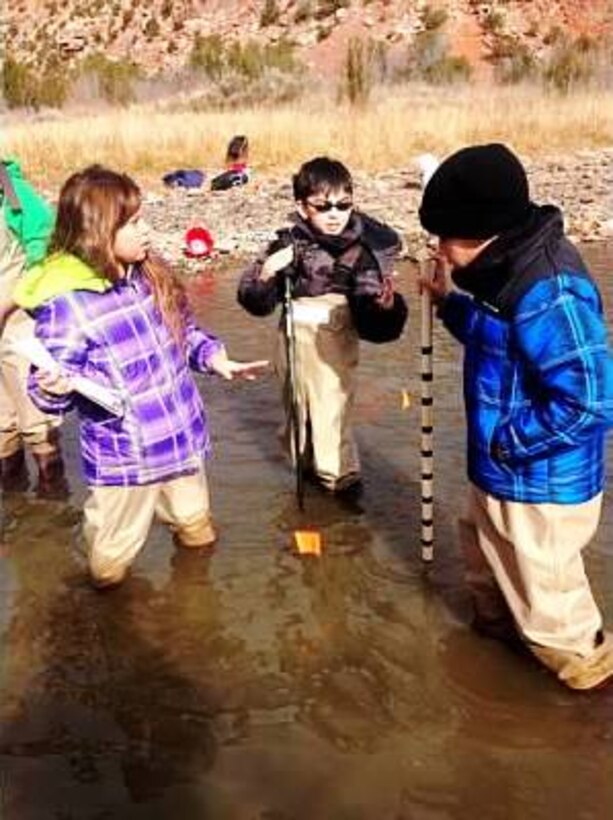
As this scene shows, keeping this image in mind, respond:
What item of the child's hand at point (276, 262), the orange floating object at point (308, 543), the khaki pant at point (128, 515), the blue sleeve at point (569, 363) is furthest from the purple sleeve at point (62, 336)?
the blue sleeve at point (569, 363)

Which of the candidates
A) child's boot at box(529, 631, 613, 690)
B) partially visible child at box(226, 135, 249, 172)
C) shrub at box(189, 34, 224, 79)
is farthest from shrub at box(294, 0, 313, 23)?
child's boot at box(529, 631, 613, 690)

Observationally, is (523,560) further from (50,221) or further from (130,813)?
(50,221)

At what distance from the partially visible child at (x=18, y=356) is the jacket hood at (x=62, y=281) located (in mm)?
1150

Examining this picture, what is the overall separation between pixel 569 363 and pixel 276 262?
87.4 inches

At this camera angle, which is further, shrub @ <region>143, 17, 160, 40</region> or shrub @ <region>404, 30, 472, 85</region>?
shrub @ <region>143, 17, 160, 40</region>

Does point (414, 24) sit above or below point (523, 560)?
below

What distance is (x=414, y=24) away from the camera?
1853 inches

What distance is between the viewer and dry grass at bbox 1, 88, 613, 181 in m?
21.5

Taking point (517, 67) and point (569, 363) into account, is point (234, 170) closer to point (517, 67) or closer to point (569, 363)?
point (569, 363)

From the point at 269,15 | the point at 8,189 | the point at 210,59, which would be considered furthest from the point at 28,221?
the point at 269,15

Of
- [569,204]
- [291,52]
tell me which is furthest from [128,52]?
[569,204]

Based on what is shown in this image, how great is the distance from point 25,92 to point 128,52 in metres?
20.3

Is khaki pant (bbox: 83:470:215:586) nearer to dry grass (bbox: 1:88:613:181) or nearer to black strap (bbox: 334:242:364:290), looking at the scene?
black strap (bbox: 334:242:364:290)

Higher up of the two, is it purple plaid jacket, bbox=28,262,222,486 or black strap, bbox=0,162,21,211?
black strap, bbox=0,162,21,211
